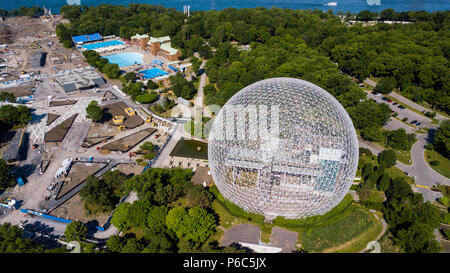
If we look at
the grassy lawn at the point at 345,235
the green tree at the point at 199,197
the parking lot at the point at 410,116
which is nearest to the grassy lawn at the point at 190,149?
the green tree at the point at 199,197

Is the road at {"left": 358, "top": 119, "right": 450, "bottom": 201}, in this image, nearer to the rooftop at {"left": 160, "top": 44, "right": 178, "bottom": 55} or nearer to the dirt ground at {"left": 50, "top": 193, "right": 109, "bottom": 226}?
the dirt ground at {"left": 50, "top": 193, "right": 109, "bottom": 226}

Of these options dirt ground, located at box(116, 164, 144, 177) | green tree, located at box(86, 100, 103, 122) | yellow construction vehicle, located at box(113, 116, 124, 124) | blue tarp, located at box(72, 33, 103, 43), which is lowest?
dirt ground, located at box(116, 164, 144, 177)

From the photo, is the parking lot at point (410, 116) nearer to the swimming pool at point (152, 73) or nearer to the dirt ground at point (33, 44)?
the swimming pool at point (152, 73)

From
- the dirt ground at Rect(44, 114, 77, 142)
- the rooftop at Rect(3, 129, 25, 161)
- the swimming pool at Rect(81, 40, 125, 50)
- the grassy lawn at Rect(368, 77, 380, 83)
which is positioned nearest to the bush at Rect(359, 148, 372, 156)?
the grassy lawn at Rect(368, 77, 380, 83)

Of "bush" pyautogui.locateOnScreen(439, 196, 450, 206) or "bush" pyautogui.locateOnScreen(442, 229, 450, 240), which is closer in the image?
"bush" pyautogui.locateOnScreen(442, 229, 450, 240)

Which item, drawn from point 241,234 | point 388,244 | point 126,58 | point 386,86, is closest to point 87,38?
point 126,58

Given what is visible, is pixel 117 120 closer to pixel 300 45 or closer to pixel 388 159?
pixel 388 159

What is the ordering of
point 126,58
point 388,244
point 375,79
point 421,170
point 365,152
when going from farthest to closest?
point 126,58 → point 375,79 → point 365,152 → point 421,170 → point 388,244
